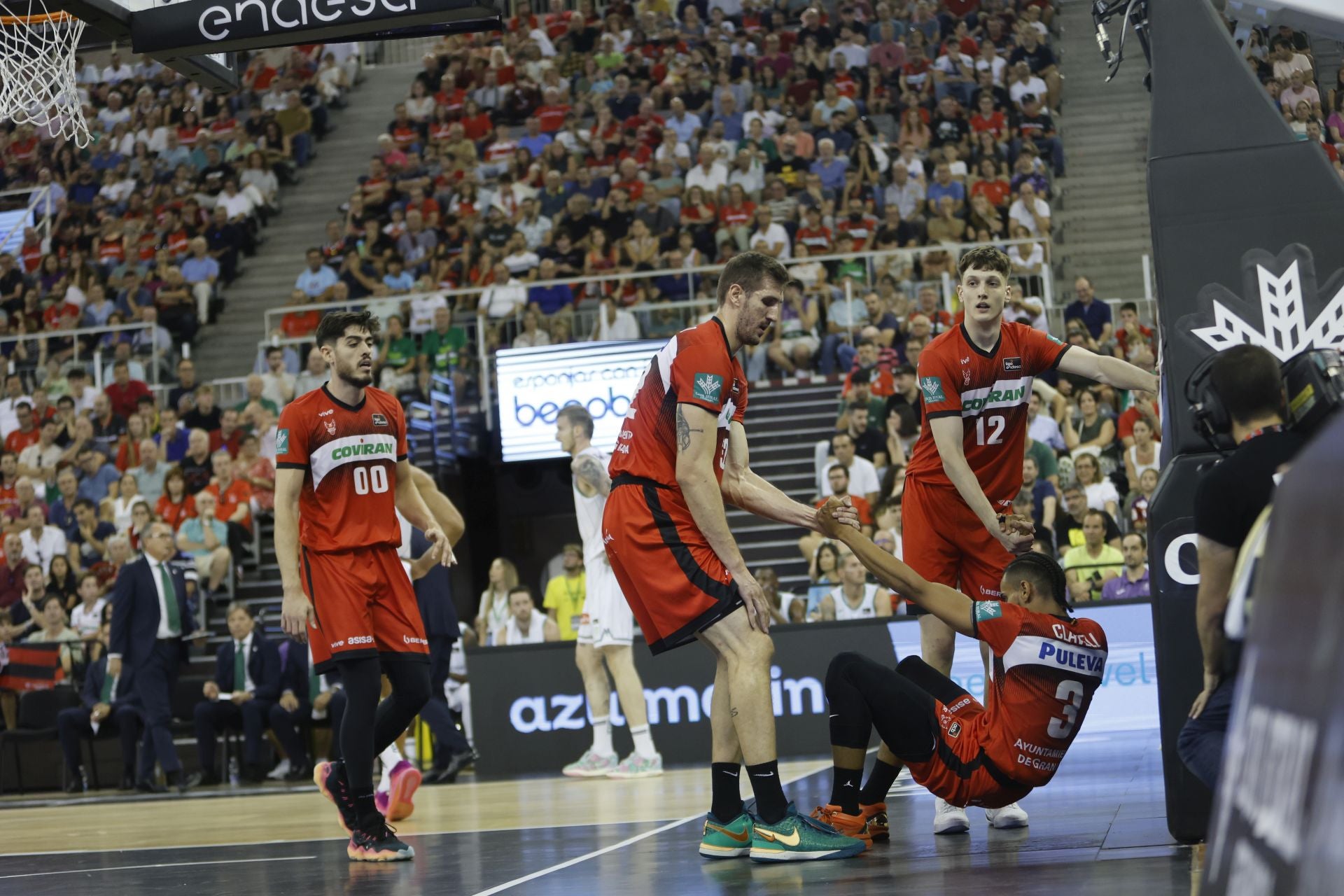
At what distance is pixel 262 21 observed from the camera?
879cm

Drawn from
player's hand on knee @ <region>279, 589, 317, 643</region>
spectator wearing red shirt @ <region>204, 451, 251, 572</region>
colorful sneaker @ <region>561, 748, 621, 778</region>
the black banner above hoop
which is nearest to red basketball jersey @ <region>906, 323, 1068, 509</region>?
player's hand on knee @ <region>279, 589, 317, 643</region>

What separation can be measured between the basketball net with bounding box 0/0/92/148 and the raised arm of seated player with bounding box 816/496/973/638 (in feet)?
23.4

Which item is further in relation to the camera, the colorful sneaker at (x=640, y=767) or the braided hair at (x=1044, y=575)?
the colorful sneaker at (x=640, y=767)

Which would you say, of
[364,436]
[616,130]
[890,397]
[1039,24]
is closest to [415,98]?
[616,130]

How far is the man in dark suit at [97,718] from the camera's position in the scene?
14.3m

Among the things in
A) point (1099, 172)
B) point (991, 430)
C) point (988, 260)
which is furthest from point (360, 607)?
point (1099, 172)

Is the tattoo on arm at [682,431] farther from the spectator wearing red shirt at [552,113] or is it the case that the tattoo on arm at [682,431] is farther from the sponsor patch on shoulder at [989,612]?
the spectator wearing red shirt at [552,113]

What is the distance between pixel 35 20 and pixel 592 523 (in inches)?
213

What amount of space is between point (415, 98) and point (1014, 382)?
67.0 feet

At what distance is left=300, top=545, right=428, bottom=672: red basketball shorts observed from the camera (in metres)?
6.80

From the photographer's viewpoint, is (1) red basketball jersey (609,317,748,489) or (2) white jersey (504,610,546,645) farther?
(2) white jersey (504,610,546,645)

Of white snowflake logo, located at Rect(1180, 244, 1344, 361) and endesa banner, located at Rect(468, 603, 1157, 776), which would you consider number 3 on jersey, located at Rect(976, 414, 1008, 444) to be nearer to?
white snowflake logo, located at Rect(1180, 244, 1344, 361)

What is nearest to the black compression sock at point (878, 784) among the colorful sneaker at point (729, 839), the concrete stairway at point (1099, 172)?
the colorful sneaker at point (729, 839)

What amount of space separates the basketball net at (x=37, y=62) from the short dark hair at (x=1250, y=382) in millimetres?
8792
